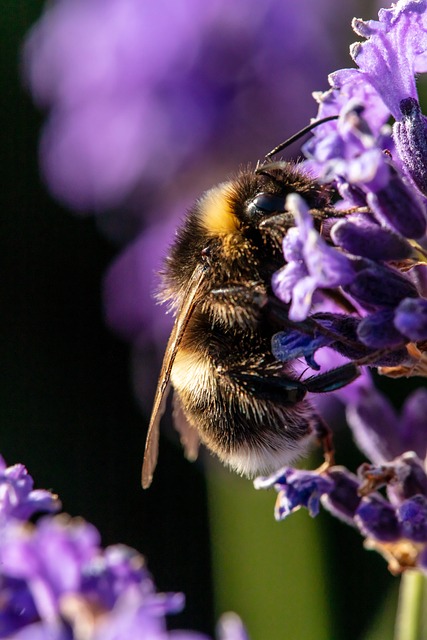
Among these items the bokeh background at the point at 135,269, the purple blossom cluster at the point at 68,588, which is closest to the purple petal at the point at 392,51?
the purple blossom cluster at the point at 68,588

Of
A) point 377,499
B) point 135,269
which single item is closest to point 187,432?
point 377,499

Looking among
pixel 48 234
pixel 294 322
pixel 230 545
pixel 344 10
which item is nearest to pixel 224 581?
pixel 230 545

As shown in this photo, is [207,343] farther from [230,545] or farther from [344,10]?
[344,10]

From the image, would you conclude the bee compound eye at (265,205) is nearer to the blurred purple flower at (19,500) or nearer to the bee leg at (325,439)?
the bee leg at (325,439)

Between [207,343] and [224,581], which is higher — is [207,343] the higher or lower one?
the higher one

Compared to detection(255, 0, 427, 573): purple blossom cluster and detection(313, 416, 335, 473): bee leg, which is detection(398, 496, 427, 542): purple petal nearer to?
detection(255, 0, 427, 573): purple blossom cluster

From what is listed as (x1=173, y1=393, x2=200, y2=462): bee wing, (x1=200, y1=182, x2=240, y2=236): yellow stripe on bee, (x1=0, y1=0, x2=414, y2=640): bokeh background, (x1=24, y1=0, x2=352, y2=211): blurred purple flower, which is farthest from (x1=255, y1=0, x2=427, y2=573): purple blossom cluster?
(x1=24, y1=0, x2=352, y2=211): blurred purple flower
